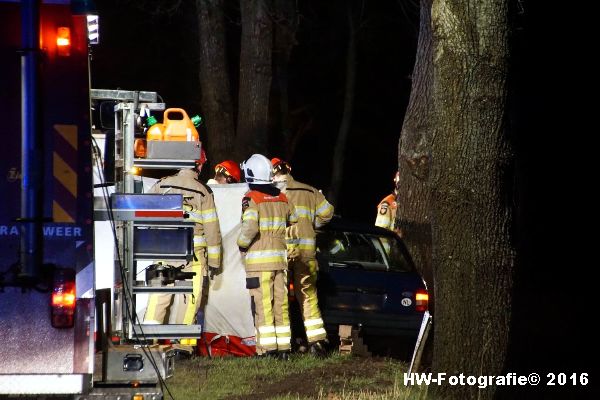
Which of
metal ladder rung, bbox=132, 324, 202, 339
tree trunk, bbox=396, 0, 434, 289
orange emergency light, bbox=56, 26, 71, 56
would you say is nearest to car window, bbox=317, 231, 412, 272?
tree trunk, bbox=396, 0, 434, 289

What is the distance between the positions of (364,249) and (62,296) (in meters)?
5.73

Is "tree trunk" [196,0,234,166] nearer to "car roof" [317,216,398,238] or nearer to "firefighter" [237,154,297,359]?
"car roof" [317,216,398,238]

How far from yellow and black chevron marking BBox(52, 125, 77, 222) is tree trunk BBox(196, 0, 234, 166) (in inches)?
481

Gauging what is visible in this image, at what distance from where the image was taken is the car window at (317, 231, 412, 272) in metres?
11.1

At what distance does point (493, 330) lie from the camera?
7715 millimetres

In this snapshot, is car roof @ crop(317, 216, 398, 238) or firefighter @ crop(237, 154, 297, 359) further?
car roof @ crop(317, 216, 398, 238)

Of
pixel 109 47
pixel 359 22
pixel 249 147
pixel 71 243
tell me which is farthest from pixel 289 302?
pixel 359 22

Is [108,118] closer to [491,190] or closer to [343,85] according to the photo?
[491,190]

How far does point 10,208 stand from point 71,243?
343 millimetres

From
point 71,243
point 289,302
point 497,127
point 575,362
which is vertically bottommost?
point 575,362

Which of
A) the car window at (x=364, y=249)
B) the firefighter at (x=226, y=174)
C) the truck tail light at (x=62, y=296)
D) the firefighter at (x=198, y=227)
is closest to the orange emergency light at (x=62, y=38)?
the truck tail light at (x=62, y=296)

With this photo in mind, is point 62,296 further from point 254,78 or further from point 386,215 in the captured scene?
point 254,78

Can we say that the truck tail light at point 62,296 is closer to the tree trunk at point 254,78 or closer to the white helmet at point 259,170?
the white helmet at point 259,170

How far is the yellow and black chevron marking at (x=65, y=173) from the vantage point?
18.7ft
